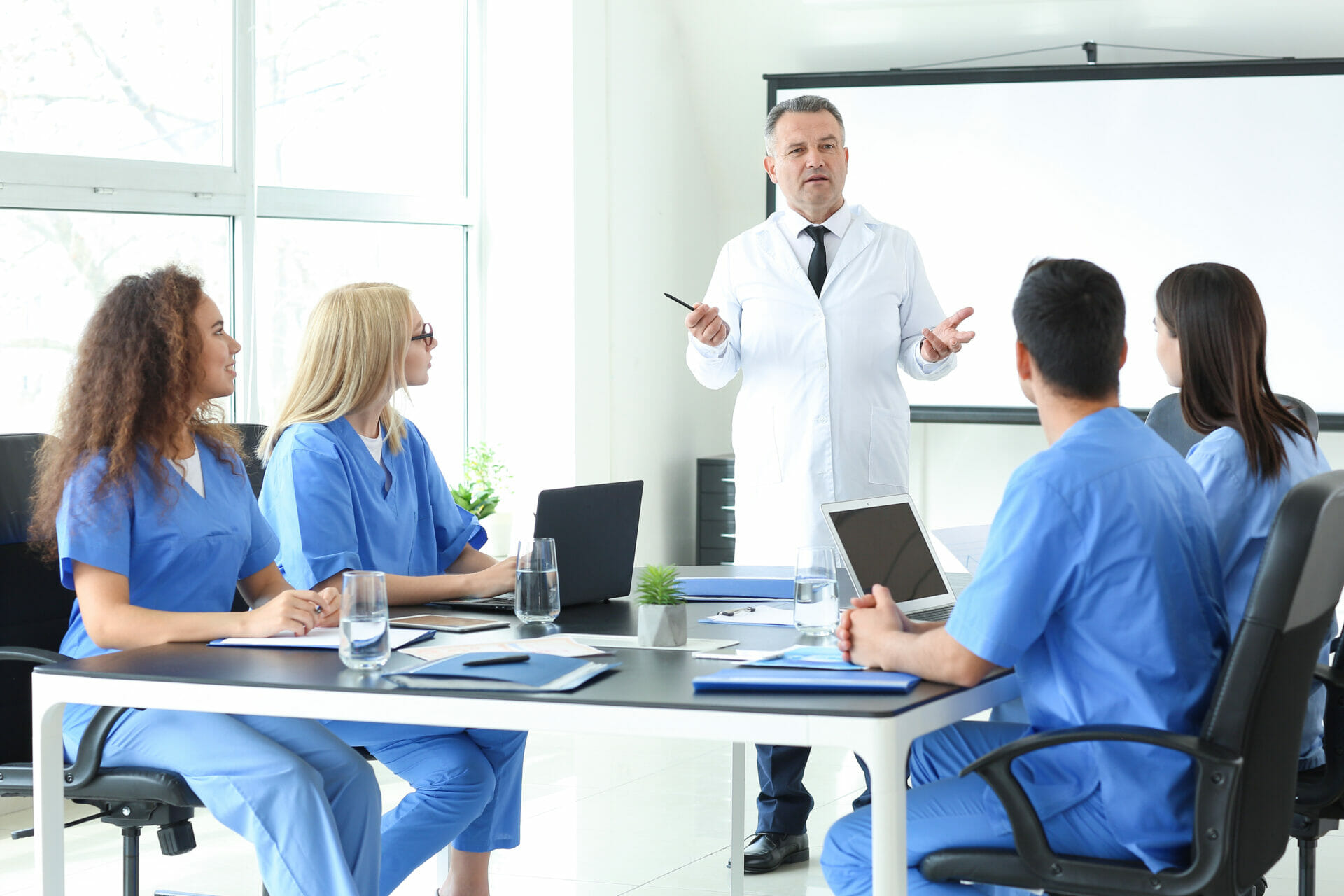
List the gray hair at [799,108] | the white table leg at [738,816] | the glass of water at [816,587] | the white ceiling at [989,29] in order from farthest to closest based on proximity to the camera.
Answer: the white ceiling at [989,29]
the gray hair at [799,108]
the white table leg at [738,816]
the glass of water at [816,587]

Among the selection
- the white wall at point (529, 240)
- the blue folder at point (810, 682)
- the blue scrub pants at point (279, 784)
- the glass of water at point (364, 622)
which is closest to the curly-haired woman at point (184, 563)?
the blue scrub pants at point (279, 784)

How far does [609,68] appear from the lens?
5.82 m

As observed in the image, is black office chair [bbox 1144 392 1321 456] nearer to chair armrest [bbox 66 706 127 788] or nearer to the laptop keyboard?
the laptop keyboard

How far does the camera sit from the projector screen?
5695 mm

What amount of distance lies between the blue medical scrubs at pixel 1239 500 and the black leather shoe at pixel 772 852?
1.35m

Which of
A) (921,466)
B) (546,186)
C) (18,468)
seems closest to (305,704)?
(18,468)

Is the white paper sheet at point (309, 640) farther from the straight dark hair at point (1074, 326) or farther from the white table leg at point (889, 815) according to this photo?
the straight dark hair at point (1074, 326)

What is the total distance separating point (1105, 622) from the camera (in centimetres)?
175

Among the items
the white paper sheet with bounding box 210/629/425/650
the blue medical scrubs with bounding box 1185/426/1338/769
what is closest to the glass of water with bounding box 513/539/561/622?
the white paper sheet with bounding box 210/629/425/650

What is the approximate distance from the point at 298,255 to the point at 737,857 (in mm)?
2922

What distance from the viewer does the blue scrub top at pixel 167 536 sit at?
224 cm

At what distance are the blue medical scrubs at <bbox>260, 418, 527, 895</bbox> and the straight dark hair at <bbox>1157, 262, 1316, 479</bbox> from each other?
1320mm

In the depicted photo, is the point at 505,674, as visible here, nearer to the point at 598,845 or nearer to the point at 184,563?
the point at 184,563

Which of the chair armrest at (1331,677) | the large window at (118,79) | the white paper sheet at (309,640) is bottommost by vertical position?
the chair armrest at (1331,677)
